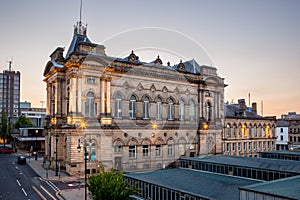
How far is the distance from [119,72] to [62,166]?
1686 centimetres

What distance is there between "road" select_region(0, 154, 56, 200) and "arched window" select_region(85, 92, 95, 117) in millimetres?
11000

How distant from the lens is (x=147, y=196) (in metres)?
24.0

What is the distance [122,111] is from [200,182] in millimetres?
22783

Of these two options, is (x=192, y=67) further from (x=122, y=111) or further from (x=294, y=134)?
(x=294, y=134)

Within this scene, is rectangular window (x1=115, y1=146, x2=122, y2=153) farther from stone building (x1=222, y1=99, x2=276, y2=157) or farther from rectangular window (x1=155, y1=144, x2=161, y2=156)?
stone building (x1=222, y1=99, x2=276, y2=157)

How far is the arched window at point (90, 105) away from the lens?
139 ft

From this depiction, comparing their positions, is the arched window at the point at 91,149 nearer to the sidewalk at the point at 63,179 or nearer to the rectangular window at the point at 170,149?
the sidewalk at the point at 63,179

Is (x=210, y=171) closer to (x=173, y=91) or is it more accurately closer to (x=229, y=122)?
(x=173, y=91)

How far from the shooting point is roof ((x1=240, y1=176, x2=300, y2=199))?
1580 cm

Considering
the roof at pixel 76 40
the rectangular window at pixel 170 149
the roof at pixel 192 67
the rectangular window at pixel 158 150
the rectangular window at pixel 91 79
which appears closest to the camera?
the rectangular window at pixel 91 79

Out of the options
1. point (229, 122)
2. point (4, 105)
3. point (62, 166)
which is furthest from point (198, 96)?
point (4, 105)

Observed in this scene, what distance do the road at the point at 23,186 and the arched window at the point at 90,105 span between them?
1100 centimetres

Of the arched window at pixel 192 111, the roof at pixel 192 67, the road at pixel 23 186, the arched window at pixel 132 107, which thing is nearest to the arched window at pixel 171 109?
the arched window at pixel 192 111

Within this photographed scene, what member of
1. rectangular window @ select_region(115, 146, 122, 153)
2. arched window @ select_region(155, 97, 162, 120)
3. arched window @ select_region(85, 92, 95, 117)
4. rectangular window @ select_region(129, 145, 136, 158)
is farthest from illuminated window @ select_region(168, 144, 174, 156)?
arched window @ select_region(85, 92, 95, 117)
